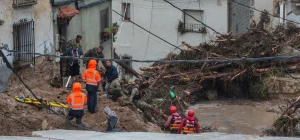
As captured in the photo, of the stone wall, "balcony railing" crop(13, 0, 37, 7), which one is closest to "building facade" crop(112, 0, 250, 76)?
the stone wall

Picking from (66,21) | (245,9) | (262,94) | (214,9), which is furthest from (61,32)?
(245,9)

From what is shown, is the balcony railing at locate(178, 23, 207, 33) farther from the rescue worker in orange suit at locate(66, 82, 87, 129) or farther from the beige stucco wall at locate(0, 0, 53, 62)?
the rescue worker in orange suit at locate(66, 82, 87, 129)

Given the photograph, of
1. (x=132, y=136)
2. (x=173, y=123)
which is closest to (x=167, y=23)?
(x=173, y=123)

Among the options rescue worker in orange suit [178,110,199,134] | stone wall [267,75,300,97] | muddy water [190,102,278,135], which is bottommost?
muddy water [190,102,278,135]

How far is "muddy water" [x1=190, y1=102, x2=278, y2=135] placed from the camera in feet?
72.7

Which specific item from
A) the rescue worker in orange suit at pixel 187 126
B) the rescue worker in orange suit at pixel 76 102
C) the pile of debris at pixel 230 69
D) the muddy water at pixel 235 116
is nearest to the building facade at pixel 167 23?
the pile of debris at pixel 230 69

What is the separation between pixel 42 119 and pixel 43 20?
451 centimetres

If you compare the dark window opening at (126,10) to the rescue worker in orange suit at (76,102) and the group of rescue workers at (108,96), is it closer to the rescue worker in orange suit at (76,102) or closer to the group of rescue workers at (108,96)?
the group of rescue workers at (108,96)

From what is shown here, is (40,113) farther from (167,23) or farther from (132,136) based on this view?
(167,23)

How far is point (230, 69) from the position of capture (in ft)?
82.2

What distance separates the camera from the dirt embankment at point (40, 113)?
17672mm

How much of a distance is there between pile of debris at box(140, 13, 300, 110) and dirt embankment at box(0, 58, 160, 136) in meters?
4.26

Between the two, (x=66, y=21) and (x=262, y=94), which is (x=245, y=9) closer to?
(x=262, y=94)

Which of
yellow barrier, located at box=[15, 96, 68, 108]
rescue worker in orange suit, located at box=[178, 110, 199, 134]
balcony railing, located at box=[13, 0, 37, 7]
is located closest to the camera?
rescue worker in orange suit, located at box=[178, 110, 199, 134]
